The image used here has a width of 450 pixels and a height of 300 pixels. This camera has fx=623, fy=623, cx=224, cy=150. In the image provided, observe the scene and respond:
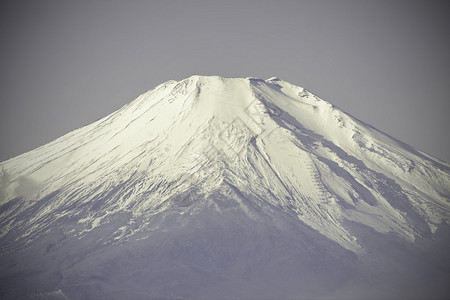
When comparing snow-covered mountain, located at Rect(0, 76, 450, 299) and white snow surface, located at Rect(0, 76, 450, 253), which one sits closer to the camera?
snow-covered mountain, located at Rect(0, 76, 450, 299)

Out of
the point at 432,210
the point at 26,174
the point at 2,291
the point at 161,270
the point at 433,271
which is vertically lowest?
the point at 433,271

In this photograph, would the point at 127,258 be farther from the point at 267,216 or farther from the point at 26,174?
the point at 26,174

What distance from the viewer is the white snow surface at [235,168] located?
146 m

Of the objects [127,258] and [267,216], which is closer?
[127,258]

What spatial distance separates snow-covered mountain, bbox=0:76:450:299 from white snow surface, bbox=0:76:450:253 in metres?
0.35

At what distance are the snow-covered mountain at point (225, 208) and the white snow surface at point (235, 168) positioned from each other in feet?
1.15

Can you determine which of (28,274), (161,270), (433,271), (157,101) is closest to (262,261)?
(161,270)

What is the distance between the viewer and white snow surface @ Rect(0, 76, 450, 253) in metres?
146

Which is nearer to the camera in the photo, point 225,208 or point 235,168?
point 225,208

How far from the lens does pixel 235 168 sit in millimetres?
151125

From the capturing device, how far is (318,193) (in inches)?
5851

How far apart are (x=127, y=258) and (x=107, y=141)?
4593 cm

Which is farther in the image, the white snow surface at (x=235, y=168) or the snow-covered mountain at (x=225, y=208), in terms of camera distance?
the white snow surface at (x=235, y=168)

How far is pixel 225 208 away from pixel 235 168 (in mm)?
12622
